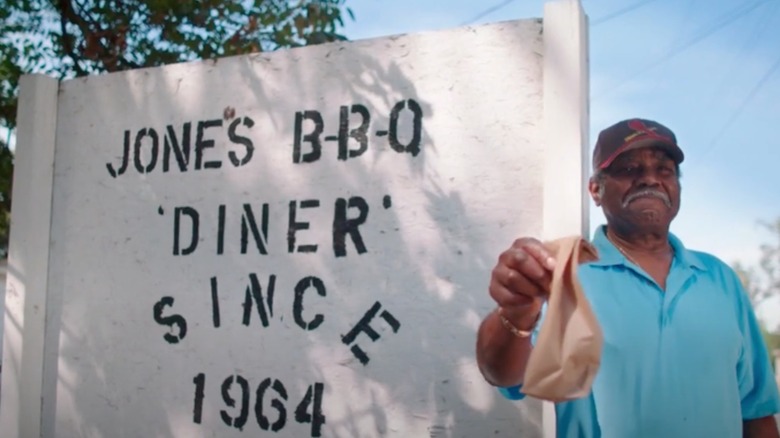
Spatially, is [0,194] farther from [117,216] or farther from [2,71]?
[117,216]

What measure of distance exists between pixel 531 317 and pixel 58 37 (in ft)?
15.4

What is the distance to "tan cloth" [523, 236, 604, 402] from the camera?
5.44 ft

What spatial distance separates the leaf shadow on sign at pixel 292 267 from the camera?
295 cm

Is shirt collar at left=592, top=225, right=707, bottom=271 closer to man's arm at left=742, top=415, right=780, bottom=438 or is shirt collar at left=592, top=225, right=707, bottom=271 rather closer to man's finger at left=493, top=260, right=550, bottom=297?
man's arm at left=742, top=415, right=780, bottom=438

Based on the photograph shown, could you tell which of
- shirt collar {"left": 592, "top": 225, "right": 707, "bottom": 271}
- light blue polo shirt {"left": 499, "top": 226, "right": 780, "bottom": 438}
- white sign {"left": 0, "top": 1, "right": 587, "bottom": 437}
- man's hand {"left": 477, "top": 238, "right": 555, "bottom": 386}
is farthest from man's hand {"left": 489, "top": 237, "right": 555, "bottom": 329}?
white sign {"left": 0, "top": 1, "right": 587, "bottom": 437}

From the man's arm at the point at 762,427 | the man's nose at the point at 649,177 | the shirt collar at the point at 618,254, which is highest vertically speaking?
the man's nose at the point at 649,177

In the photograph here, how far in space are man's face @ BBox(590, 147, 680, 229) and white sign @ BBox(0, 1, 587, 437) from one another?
28cm

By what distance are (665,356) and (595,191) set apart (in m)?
0.63

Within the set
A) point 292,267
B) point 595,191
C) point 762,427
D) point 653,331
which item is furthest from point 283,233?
point 762,427

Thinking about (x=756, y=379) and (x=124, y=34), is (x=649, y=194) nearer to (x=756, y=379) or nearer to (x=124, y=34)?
(x=756, y=379)

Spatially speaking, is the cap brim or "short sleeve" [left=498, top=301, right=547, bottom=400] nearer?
"short sleeve" [left=498, top=301, right=547, bottom=400]

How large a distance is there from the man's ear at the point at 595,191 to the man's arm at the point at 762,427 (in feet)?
2.57

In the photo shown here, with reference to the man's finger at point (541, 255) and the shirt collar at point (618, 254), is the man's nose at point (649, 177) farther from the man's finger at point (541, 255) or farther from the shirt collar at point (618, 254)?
the man's finger at point (541, 255)

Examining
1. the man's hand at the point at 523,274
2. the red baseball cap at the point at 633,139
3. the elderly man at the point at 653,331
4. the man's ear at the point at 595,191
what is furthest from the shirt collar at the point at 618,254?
the man's hand at the point at 523,274
